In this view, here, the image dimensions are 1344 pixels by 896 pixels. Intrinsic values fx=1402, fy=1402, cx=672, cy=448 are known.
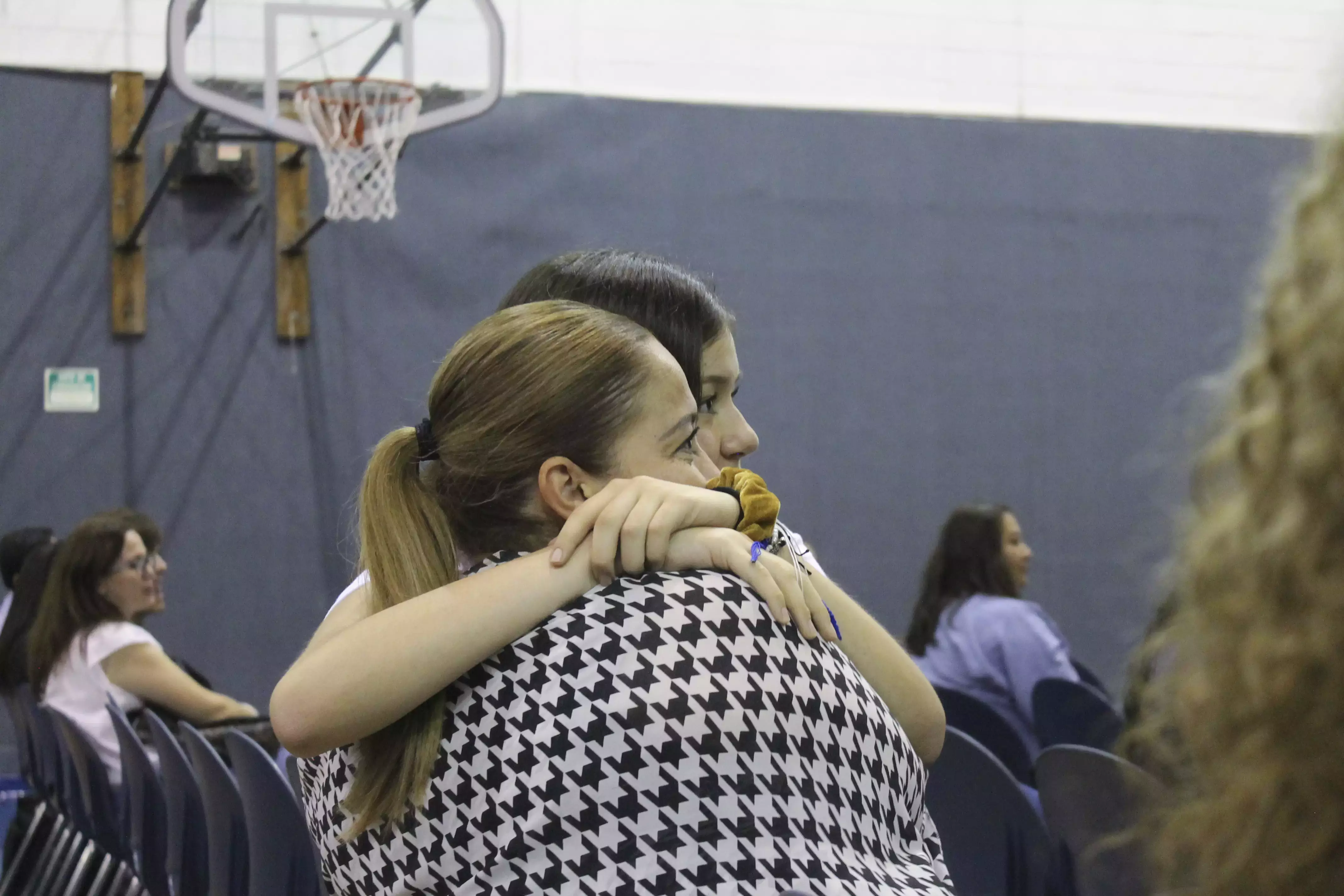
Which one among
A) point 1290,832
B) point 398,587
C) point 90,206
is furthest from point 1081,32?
point 1290,832

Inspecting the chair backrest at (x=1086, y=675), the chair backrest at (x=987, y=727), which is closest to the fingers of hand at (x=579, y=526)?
the chair backrest at (x=987, y=727)

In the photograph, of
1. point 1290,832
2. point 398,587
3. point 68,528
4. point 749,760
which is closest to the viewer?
point 1290,832

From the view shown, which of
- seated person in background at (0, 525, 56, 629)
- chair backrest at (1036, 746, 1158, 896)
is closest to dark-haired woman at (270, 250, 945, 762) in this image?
chair backrest at (1036, 746, 1158, 896)

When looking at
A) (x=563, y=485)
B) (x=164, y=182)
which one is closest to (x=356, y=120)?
(x=164, y=182)

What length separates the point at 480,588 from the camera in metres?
1.10

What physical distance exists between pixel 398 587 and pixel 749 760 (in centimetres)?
35

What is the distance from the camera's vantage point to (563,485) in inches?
47.8

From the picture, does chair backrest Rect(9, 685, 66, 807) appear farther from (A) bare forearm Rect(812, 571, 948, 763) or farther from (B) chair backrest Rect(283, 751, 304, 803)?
(A) bare forearm Rect(812, 571, 948, 763)

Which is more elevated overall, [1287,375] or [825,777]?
[1287,375]

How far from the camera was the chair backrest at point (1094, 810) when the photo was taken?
6.57 ft

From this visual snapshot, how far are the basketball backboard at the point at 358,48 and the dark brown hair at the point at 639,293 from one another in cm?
393

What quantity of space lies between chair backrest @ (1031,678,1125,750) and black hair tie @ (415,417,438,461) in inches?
106

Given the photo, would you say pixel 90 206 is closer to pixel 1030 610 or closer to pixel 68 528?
pixel 68 528

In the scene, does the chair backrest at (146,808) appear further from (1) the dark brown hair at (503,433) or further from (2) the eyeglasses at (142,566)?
(1) the dark brown hair at (503,433)
